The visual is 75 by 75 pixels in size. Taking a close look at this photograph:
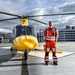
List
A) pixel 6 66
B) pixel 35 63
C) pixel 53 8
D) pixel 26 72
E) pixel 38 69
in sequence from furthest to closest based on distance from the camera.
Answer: pixel 53 8 < pixel 35 63 < pixel 6 66 < pixel 38 69 < pixel 26 72

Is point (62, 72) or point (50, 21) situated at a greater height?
point (50, 21)

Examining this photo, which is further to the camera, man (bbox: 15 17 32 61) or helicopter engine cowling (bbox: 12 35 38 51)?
man (bbox: 15 17 32 61)

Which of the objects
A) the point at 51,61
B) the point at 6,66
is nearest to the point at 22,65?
the point at 6,66

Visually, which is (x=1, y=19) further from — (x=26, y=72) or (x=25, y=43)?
(x=26, y=72)

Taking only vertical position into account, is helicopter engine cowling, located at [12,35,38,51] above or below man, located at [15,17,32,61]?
below

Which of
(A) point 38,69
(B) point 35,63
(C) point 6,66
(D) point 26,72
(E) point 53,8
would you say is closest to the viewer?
(D) point 26,72

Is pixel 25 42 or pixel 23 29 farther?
pixel 23 29

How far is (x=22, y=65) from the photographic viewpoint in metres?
11.9

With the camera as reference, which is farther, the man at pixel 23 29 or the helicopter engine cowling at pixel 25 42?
the man at pixel 23 29

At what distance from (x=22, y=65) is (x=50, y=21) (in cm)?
174

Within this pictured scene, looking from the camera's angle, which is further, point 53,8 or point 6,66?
point 53,8

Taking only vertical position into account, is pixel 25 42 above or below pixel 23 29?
below

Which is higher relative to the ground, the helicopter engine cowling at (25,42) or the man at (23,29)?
the man at (23,29)

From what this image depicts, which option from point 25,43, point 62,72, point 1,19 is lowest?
point 62,72
